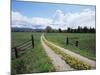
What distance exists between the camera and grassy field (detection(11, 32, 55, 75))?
237 centimetres

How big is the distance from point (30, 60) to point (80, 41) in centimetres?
81

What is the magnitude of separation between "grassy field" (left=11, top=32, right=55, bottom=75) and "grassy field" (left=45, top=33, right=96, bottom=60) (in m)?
0.24

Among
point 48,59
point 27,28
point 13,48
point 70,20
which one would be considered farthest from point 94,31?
point 13,48

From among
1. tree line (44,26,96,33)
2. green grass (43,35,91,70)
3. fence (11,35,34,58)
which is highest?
tree line (44,26,96,33)

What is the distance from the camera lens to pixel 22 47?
242 cm

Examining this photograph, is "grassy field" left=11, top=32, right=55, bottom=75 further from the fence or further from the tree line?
the tree line

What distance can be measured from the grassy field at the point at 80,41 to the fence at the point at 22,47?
0.90ft

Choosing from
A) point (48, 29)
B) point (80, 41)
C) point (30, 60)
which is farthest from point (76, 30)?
point (30, 60)

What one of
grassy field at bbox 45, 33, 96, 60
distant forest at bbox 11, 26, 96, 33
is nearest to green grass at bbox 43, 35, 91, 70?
grassy field at bbox 45, 33, 96, 60

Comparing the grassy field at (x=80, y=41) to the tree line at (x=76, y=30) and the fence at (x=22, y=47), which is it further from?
the fence at (x=22, y=47)

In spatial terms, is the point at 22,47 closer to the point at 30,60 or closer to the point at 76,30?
the point at 30,60

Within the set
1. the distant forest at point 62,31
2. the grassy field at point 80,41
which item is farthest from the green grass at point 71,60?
the distant forest at point 62,31

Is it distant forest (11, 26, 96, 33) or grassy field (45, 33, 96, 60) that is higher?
distant forest (11, 26, 96, 33)

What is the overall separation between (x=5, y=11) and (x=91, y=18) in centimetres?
127
